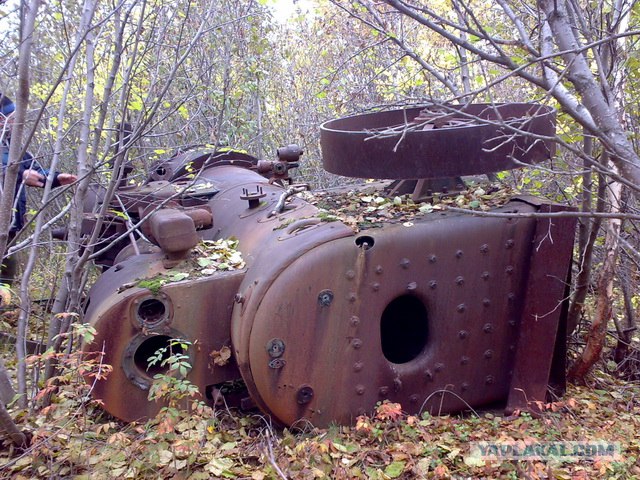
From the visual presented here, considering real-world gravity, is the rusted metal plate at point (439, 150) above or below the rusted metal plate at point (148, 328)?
above

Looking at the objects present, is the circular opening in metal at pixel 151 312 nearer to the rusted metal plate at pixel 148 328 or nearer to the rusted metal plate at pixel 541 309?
the rusted metal plate at pixel 148 328

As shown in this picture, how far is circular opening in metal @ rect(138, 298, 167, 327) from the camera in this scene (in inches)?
111

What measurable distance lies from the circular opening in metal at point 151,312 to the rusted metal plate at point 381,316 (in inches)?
15.4

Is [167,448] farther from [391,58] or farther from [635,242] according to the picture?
[391,58]

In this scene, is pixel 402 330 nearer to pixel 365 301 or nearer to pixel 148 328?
pixel 365 301

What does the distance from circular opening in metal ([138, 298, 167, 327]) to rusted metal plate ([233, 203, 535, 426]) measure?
39 centimetres

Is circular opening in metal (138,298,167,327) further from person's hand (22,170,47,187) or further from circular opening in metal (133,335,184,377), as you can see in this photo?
person's hand (22,170,47,187)

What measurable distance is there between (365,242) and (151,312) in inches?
44.8

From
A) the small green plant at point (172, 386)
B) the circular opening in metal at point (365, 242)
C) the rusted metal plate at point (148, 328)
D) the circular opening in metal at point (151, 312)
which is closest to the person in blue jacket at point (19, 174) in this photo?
the rusted metal plate at point (148, 328)

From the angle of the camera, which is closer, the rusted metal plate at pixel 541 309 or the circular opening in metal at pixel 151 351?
the circular opening in metal at pixel 151 351

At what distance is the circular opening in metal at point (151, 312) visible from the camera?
2818 mm

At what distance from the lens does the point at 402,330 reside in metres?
3.40

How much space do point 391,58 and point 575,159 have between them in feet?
13.1

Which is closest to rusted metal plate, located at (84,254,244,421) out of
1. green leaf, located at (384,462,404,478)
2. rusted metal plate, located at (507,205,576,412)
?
green leaf, located at (384,462,404,478)
